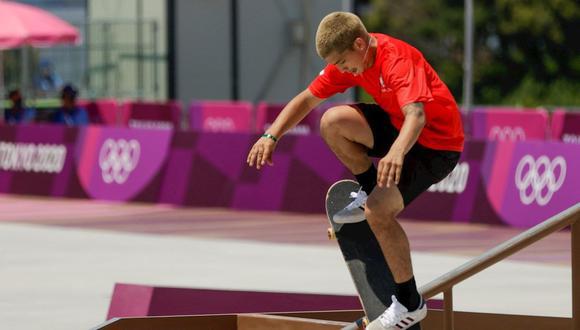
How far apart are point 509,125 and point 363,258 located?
18473 mm

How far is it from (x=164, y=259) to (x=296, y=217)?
13.1 ft

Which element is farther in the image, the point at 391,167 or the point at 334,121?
the point at 334,121

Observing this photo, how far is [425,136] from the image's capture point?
298 inches

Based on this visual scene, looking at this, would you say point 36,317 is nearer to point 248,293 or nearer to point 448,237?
point 248,293

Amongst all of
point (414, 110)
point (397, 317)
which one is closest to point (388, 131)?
point (414, 110)

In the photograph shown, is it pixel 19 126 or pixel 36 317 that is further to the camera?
pixel 19 126

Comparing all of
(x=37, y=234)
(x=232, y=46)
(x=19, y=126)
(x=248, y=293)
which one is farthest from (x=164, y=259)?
(x=232, y=46)

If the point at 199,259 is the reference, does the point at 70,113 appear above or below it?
below

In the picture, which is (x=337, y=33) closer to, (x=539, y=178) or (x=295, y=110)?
(x=295, y=110)

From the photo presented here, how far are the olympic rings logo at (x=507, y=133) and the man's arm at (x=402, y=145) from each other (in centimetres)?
1853

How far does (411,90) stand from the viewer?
725 cm

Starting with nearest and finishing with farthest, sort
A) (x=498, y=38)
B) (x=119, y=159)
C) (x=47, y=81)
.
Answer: (x=119, y=159)
(x=47, y=81)
(x=498, y=38)

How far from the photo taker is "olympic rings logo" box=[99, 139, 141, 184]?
2077 cm

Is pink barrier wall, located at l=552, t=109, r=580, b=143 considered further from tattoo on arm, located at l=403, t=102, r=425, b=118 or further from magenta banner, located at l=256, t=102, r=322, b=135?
tattoo on arm, located at l=403, t=102, r=425, b=118
